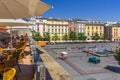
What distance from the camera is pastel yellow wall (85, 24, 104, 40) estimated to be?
3674 inches

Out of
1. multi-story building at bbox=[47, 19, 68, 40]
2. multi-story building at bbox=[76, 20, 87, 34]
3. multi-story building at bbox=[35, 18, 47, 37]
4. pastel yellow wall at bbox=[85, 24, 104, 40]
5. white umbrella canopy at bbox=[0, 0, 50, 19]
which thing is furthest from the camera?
pastel yellow wall at bbox=[85, 24, 104, 40]

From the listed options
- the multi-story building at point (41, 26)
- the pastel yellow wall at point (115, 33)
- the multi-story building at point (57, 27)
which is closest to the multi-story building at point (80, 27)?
the multi-story building at point (57, 27)

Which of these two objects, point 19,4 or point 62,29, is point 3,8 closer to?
point 19,4

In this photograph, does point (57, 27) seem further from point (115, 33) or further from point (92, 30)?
point (115, 33)

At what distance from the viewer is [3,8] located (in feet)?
12.6

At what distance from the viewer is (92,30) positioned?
94438 mm

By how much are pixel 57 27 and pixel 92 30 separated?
17281 millimetres

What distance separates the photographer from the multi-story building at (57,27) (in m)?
85.5

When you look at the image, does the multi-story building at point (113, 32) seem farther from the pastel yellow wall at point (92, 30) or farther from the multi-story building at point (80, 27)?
the multi-story building at point (80, 27)

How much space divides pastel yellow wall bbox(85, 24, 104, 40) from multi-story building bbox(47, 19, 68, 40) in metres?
11.3

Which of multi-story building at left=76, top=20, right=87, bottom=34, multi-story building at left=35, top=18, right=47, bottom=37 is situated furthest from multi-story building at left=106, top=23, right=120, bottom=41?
multi-story building at left=35, top=18, right=47, bottom=37

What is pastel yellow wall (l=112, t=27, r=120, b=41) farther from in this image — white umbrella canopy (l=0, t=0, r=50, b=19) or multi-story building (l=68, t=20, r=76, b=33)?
white umbrella canopy (l=0, t=0, r=50, b=19)

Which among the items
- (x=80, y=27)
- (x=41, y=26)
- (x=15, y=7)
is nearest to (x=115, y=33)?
(x=80, y=27)

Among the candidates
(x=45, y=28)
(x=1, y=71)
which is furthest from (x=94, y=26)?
(x=1, y=71)
